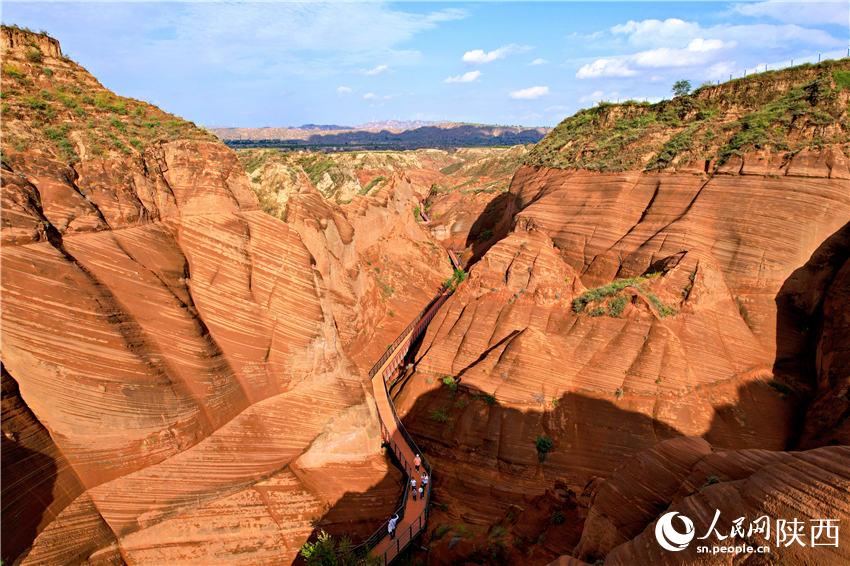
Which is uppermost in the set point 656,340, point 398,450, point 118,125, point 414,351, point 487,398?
point 118,125

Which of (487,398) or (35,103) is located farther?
(487,398)

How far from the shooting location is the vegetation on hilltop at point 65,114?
1273 centimetres

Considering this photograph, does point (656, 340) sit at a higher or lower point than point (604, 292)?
lower

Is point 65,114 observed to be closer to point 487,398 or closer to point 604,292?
point 487,398

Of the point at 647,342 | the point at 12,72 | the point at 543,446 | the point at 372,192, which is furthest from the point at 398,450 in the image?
the point at 372,192

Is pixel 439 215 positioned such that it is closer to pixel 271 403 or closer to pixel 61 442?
pixel 271 403

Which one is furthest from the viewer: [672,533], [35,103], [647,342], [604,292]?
[604,292]

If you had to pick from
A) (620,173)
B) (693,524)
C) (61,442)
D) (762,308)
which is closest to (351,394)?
(61,442)

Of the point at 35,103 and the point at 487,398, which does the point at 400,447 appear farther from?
the point at 35,103

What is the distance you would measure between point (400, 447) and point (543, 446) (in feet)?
21.3

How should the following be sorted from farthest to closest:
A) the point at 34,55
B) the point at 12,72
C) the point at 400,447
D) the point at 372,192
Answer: the point at 372,192 < the point at 400,447 < the point at 34,55 < the point at 12,72

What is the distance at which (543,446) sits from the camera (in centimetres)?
1981

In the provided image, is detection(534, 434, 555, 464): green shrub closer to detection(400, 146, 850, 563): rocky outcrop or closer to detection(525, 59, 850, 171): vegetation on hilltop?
detection(400, 146, 850, 563): rocky outcrop

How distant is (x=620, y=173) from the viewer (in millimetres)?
31125
